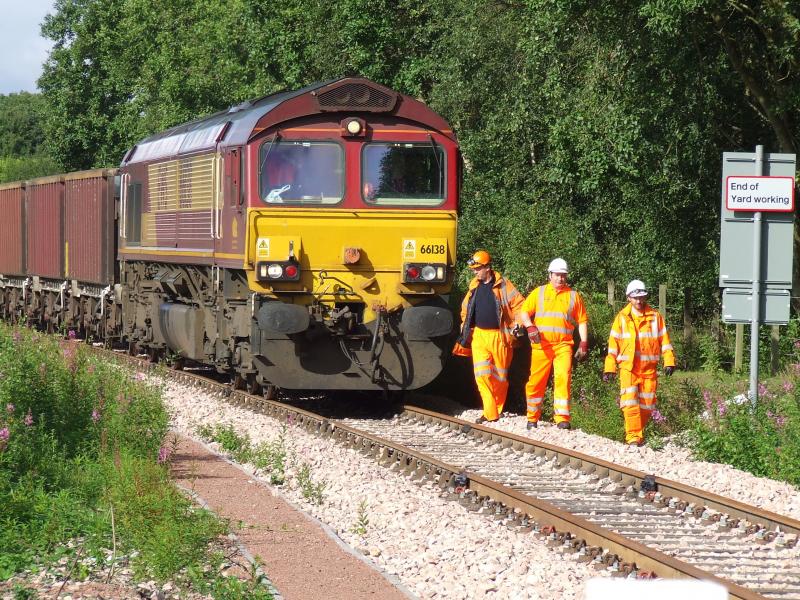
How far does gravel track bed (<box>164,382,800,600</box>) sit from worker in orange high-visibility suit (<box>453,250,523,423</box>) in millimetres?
575

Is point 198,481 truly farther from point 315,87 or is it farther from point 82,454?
point 315,87

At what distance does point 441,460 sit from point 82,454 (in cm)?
312

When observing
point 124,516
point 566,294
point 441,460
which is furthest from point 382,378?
point 124,516

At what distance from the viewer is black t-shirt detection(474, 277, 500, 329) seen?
14398 mm

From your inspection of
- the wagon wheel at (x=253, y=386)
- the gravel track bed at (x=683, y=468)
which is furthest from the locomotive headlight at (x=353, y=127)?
the gravel track bed at (x=683, y=468)

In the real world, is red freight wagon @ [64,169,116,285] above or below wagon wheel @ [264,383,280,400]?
above

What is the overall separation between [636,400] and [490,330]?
7.80 feet

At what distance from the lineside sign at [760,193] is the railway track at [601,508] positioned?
3.18 metres

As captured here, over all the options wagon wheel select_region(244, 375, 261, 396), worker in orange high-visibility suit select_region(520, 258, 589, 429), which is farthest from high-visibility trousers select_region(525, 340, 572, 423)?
wagon wheel select_region(244, 375, 261, 396)

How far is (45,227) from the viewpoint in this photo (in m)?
27.2

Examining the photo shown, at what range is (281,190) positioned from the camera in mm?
14344

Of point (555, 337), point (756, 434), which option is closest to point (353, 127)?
point (555, 337)

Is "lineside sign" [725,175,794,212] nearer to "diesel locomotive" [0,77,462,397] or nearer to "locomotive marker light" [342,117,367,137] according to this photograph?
"diesel locomotive" [0,77,462,397]

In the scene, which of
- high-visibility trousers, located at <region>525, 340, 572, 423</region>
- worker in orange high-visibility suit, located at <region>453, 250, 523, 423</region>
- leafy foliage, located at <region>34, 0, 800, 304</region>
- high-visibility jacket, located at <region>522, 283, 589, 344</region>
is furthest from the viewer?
leafy foliage, located at <region>34, 0, 800, 304</region>
